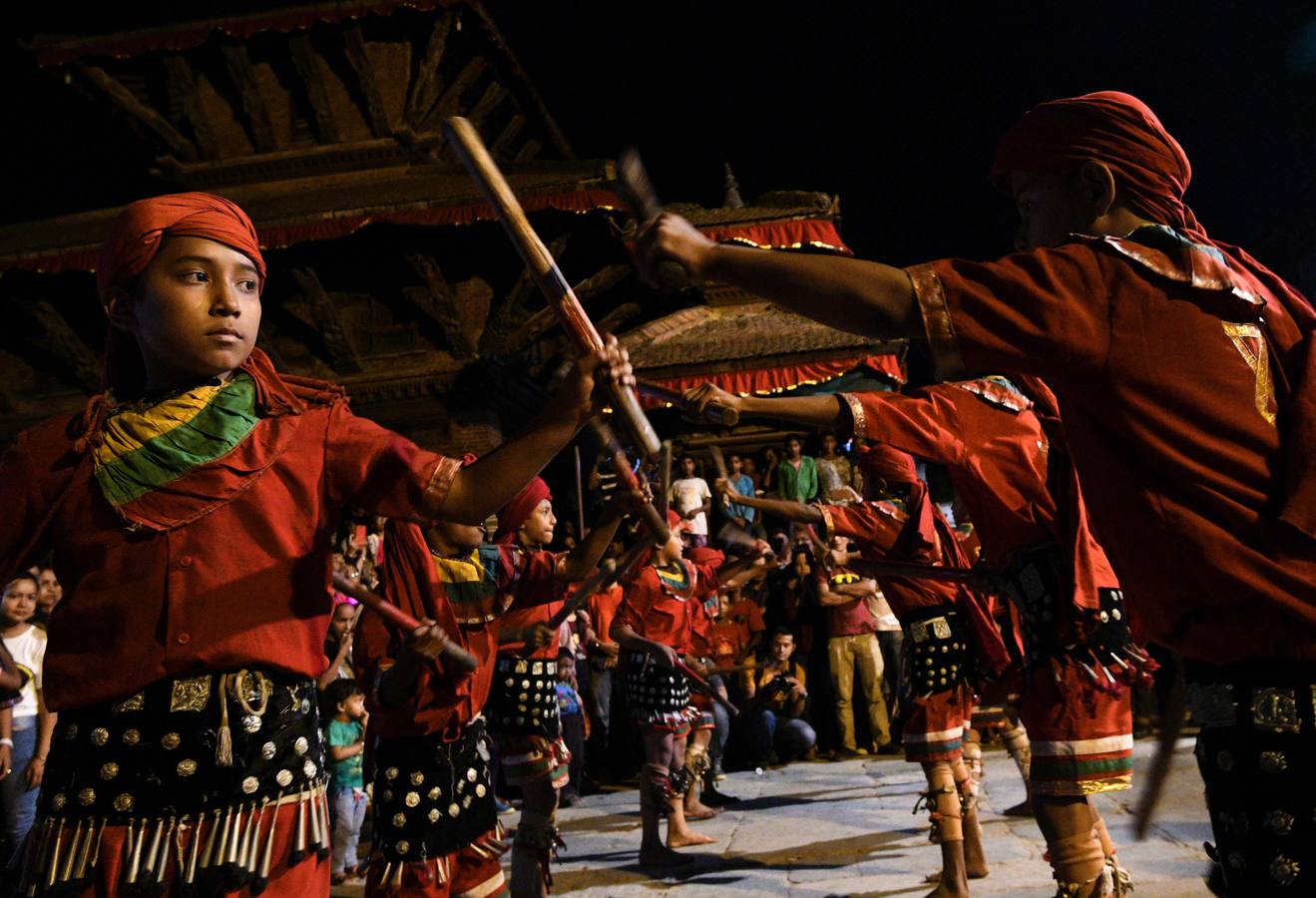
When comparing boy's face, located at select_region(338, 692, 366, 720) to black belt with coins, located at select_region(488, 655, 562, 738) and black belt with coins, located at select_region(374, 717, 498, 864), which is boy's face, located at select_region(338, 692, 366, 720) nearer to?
black belt with coins, located at select_region(488, 655, 562, 738)

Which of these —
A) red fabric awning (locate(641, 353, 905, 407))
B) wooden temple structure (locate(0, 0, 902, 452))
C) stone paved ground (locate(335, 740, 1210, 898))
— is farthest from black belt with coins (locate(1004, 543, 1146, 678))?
red fabric awning (locate(641, 353, 905, 407))

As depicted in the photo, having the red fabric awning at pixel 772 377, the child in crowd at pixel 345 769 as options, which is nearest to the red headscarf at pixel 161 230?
the child in crowd at pixel 345 769

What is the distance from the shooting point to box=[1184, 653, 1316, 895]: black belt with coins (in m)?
1.64

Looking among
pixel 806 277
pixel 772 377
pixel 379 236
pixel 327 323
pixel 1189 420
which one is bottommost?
pixel 1189 420

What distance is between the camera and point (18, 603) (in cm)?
534

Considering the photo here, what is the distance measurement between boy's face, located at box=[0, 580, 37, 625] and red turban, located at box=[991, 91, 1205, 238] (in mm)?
5325

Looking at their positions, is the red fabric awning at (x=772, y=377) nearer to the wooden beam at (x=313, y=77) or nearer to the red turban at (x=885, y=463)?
the wooden beam at (x=313, y=77)

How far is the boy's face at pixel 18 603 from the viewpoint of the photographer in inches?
209

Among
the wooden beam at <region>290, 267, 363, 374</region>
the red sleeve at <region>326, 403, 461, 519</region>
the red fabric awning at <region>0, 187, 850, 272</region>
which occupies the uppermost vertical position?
the red fabric awning at <region>0, 187, 850, 272</region>

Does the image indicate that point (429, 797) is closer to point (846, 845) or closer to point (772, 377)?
point (846, 845)

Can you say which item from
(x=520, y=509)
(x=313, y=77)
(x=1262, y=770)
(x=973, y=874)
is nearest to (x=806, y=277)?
(x=1262, y=770)

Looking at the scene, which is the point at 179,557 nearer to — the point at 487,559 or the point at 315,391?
the point at 315,391

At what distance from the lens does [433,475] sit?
1923mm

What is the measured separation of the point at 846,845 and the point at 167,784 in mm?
5375
